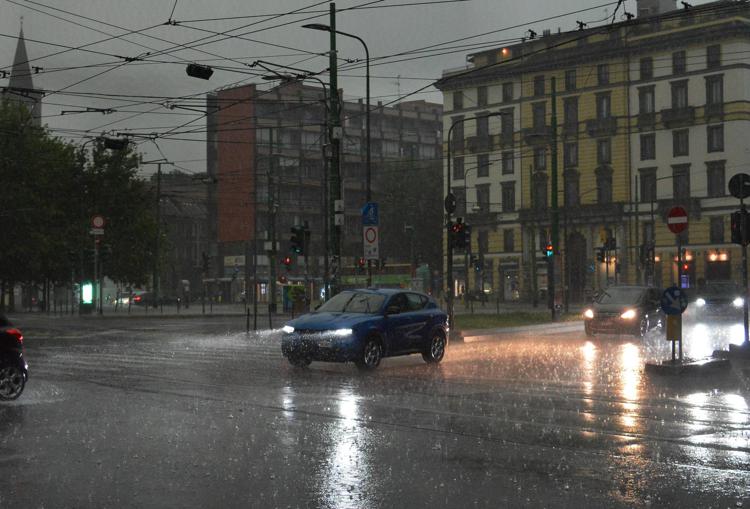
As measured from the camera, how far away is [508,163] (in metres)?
88.1

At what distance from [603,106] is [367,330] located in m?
66.1

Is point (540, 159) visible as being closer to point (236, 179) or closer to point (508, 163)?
point (508, 163)

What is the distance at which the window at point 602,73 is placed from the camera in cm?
8031

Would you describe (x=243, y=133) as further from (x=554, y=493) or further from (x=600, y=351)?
(x=554, y=493)

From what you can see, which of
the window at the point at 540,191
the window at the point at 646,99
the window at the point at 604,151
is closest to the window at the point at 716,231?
the window at the point at 646,99

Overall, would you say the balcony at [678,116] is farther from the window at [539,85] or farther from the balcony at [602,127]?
the window at [539,85]

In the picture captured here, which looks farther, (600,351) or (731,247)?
(731,247)

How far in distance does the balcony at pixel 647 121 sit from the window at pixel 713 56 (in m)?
5.98

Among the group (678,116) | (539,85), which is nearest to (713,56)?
(678,116)

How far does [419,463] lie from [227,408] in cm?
473

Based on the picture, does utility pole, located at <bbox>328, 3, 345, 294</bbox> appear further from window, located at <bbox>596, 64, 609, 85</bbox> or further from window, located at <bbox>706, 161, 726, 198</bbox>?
window, located at <bbox>596, 64, 609, 85</bbox>

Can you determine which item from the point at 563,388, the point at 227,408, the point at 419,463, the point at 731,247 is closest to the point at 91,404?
the point at 227,408

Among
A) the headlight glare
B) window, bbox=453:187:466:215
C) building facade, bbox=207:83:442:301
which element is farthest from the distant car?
building facade, bbox=207:83:442:301

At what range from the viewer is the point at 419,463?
29.5 ft
